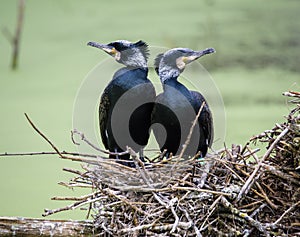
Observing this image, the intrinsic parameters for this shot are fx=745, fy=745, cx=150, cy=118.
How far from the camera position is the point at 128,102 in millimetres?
2918

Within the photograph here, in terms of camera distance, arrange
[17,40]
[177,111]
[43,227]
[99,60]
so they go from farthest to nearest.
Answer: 1. [17,40]
2. [99,60]
3. [177,111]
4. [43,227]

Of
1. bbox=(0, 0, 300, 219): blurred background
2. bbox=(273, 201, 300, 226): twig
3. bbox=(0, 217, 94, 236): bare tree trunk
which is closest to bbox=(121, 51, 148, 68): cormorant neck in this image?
bbox=(0, 217, 94, 236): bare tree trunk

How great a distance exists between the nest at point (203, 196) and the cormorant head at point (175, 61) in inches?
19.3

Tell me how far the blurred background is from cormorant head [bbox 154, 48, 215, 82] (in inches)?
61.7

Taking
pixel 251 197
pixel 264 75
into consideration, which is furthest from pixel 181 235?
pixel 264 75

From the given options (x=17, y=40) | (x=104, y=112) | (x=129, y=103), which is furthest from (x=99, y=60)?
(x=129, y=103)

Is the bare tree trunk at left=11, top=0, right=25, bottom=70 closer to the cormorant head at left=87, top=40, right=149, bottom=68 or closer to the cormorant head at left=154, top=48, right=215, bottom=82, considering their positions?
the cormorant head at left=87, top=40, right=149, bottom=68

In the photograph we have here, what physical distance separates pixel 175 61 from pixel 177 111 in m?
0.21

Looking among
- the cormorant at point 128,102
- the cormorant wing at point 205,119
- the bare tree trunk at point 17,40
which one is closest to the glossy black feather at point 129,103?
the cormorant at point 128,102

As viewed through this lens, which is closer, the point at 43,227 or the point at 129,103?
the point at 43,227

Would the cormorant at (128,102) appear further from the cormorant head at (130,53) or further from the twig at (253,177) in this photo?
the twig at (253,177)

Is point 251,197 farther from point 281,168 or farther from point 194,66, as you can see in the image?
point 194,66

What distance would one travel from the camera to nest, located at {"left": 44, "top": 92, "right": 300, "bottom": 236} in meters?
2.35

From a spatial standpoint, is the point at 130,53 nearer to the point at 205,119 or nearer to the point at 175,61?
the point at 175,61
